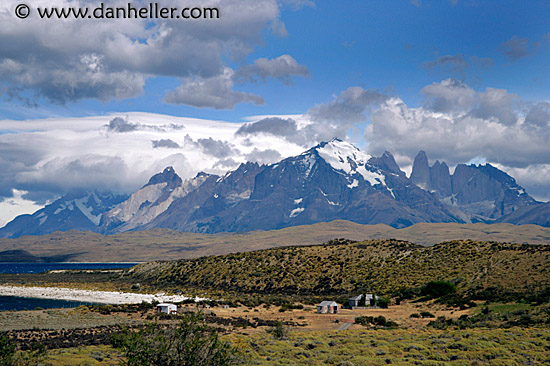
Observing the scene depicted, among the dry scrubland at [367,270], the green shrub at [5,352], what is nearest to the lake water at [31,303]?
the dry scrubland at [367,270]

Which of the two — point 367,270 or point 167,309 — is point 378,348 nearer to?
point 167,309

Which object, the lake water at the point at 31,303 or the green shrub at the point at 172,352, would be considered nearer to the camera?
the green shrub at the point at 172,352

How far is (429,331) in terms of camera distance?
5331 cm

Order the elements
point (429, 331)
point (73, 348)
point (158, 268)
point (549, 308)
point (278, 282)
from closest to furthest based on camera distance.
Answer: point (73, 348) → point (429, 331) → point (549, 308) → point (278, 282) → point (158, 268)

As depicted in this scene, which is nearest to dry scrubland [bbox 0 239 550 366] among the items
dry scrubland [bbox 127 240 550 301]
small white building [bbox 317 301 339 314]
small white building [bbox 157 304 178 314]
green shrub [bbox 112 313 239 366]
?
dry scrubland [bbox 127 240 550 301]

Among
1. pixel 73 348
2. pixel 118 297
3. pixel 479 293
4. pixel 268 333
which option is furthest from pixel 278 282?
pixel 73 348

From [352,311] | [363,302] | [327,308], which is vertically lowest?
[352,311]

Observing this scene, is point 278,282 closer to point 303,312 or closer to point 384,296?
point 384,296

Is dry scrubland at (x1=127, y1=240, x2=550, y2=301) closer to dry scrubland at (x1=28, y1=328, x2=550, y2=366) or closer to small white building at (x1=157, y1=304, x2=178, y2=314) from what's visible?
small white building at (x1=157, y1=304, x2=178, y2=314)

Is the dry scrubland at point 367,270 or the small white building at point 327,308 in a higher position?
the dry scrubland at point 367,270

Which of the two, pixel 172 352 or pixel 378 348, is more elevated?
pixel 172 352

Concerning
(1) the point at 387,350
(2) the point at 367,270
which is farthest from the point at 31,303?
(1) the point at 387,350

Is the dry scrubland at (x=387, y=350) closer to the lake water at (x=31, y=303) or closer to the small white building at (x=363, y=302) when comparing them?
the small white building at (x=363, y=302)

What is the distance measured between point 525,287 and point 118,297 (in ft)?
245
